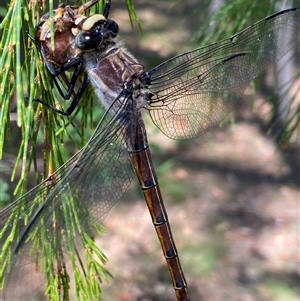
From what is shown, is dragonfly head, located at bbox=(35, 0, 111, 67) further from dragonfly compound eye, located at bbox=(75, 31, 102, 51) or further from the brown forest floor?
the brown forest floor

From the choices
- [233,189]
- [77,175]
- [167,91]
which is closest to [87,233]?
[77,175]

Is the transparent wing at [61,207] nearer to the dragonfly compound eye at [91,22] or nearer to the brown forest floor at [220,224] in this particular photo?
the dragonfly compound eye at [91,22]

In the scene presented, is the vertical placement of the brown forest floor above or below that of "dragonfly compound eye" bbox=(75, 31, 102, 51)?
above

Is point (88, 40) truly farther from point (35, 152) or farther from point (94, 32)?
point (35, 152)

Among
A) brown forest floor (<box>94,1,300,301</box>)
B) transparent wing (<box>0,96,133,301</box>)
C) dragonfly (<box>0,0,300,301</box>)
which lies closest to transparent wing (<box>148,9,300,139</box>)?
dragonfly (<box>0,0,300,301</box>)

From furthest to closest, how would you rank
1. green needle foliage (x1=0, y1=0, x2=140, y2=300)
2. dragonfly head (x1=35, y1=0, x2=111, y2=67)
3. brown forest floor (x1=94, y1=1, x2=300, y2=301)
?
brown forest floor (x1=94, y1=1, x2=300, y2=301)
dragonfly head (x1=35, y1=0, x2=111, y2=67)
green needle foliage (x1=0, y1=0, x2=140, y2=300)

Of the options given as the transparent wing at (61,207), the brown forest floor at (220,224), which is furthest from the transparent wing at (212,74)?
the brown forest floor at (220,224)

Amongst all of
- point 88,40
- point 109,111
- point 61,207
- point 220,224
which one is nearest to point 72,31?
point 88,40

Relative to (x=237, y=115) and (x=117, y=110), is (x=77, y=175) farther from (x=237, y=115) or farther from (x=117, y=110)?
(x=237, y=115)
